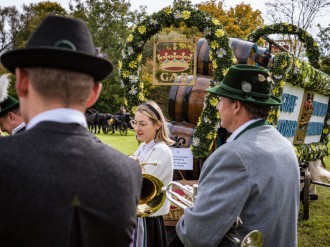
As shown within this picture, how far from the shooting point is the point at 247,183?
1.93m

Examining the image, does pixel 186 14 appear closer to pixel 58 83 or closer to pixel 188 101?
pixel 188 101

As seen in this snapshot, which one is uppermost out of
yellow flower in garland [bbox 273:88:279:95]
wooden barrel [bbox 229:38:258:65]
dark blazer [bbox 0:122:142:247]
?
dark blazer [bbox 0:122:142:247]

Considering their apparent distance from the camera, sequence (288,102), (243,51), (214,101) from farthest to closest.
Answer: (243,51), (288,102), (214,101)

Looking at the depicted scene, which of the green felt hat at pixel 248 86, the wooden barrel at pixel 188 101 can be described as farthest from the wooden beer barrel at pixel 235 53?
the green felt hat at pixel 248 86

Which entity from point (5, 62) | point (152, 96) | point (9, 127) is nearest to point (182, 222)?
point (5, 62)

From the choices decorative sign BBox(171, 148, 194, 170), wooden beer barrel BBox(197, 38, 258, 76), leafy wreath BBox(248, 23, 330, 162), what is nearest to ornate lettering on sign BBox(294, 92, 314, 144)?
leafy wreath BBox(248, 23, 330, 162)

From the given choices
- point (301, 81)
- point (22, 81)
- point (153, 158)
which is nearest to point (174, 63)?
point (301, 81)

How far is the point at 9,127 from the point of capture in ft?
12.4

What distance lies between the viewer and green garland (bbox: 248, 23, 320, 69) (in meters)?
8.67

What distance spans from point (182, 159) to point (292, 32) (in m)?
4.81

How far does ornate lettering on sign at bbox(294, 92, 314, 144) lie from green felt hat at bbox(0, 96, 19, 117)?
5590 mm

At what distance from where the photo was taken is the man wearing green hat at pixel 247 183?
A: 1.94 m

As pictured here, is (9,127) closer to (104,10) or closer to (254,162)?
(254,162)

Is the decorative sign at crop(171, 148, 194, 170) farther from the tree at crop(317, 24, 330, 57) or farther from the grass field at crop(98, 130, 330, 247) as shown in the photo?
the tree at crop(317, 24, 330, 57)
